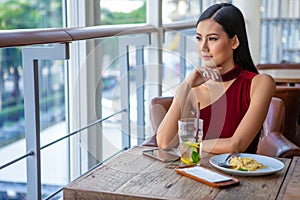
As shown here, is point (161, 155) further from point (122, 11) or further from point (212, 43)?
point (122, 11)

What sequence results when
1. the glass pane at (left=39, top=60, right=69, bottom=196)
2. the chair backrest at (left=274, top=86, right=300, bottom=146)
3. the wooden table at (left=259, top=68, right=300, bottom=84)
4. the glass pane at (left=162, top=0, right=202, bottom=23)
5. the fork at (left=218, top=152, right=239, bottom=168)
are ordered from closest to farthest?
the fork at (left=218, top=152, right=239, bottom=168) → the glass pane at (left=39, top=60, right=69, bottom=196) → the chair backrest at (left=274, top=86, right=300, bottom=146) → the wooden table at (left=259, top=68, right=300, bottom=84) → the glass pane at (left=162, top=0, right=202, bottom=23)

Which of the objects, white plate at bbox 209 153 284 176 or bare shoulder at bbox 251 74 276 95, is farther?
bare shoulder at bbox 251 74 276 95

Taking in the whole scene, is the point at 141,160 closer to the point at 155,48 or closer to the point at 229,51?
the point at 229,51

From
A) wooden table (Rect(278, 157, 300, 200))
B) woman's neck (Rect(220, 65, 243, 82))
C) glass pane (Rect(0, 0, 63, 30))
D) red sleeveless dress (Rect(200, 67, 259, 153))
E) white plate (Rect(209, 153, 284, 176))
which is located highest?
glass pane (Rect(0, 0, 63, 30))

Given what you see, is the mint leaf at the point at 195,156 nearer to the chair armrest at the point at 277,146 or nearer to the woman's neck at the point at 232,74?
the woman's neck at the point at 232,74

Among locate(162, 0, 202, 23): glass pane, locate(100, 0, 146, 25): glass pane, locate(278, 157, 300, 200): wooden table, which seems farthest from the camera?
locate(162, 0, 202, 23): glass pane

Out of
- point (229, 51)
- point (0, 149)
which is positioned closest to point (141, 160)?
point (229, 51)

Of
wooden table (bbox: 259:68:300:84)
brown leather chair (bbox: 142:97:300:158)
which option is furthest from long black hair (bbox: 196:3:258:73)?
wooden table (bbox: 259:68:300:84)

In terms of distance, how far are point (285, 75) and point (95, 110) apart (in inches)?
76.0

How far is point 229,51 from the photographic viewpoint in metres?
1.98

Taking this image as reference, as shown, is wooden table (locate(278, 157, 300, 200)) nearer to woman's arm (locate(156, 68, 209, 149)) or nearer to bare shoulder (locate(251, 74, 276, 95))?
bare shoulder (locate(251, 74, 276, 95))

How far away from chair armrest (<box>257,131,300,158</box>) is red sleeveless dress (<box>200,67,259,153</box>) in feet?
0.66

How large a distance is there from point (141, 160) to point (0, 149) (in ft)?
2.40

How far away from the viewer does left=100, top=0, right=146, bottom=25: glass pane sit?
292cm
